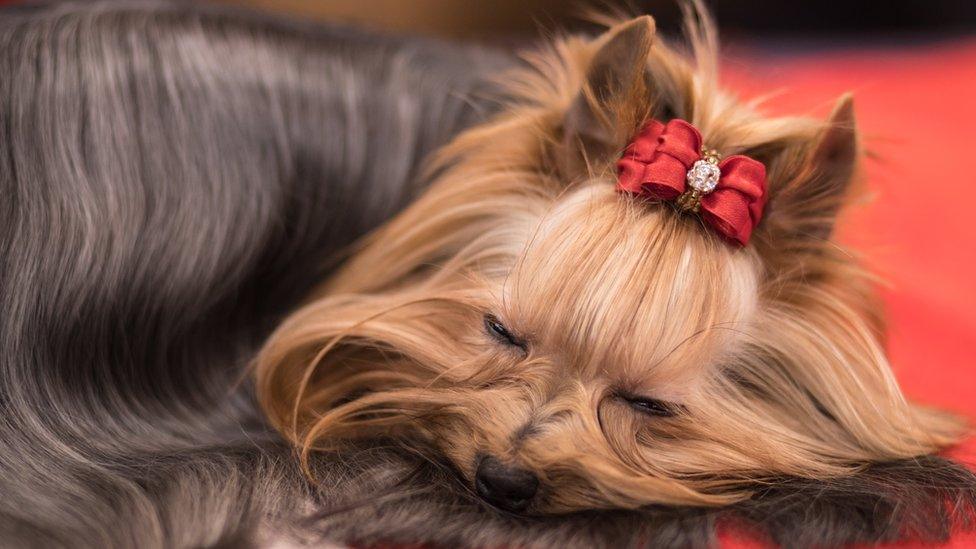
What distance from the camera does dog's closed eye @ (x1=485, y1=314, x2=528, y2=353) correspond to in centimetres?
123

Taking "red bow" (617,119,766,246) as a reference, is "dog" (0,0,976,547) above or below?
below

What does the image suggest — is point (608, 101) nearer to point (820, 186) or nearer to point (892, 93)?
point (820, 186)

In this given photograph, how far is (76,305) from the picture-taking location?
52.9 inches

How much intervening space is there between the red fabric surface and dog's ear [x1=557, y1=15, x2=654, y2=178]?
0.89ft

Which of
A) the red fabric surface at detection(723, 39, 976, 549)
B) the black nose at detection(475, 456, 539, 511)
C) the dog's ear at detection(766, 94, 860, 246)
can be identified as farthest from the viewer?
the red fabric surface at detection(723, 39, 976, 549)

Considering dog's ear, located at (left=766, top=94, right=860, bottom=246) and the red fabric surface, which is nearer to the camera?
dog's ear, located at (left=766, top=94, right=860, bottom=246)

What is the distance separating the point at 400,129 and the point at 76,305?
0.57 m

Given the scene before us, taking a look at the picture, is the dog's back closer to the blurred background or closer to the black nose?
the black nose

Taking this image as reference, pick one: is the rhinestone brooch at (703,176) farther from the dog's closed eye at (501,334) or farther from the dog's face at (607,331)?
the dog's closed eye at (501,334)

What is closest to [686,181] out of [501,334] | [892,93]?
[501,334]

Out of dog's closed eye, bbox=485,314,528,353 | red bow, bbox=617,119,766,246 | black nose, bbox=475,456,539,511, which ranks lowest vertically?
black nose, bbox=475,456,539,511

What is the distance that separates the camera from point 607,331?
117 cm

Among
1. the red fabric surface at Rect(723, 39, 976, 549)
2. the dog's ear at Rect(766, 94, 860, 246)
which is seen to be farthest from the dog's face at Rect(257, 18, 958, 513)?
the red fabric surface at Rect(723, 39, 976, 549)

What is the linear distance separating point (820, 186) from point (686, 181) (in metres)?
0.19
